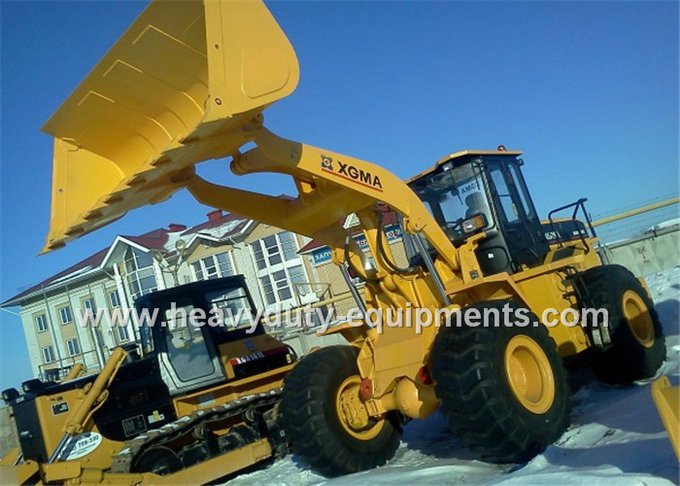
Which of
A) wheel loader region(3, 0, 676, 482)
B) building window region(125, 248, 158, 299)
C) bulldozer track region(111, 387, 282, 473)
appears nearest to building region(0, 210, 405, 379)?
building window region(125, 248, 158, 299)

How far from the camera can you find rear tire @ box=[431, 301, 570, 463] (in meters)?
5.32

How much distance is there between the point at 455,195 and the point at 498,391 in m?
2.77

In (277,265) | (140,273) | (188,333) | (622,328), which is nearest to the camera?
(622,328)

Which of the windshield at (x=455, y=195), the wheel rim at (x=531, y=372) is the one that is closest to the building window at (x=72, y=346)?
the windshield at (x=455, y=195)

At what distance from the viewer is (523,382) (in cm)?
596

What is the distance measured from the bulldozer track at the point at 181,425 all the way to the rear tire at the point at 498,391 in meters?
3.73

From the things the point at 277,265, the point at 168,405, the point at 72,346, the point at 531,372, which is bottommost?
the point at 531,372

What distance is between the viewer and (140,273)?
105 feet

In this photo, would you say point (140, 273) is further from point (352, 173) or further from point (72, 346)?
point (352, 173)

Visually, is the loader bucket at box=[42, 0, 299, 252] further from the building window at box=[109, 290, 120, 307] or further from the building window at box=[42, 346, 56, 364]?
the building window at box=[42, 346, 56, 364]

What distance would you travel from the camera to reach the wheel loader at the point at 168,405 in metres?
7.73

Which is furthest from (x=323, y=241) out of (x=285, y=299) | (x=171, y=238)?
(x=171, y=238)

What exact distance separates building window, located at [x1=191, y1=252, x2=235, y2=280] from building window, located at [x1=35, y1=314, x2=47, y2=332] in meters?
10.8

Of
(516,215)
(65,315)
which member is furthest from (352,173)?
(65,315)
